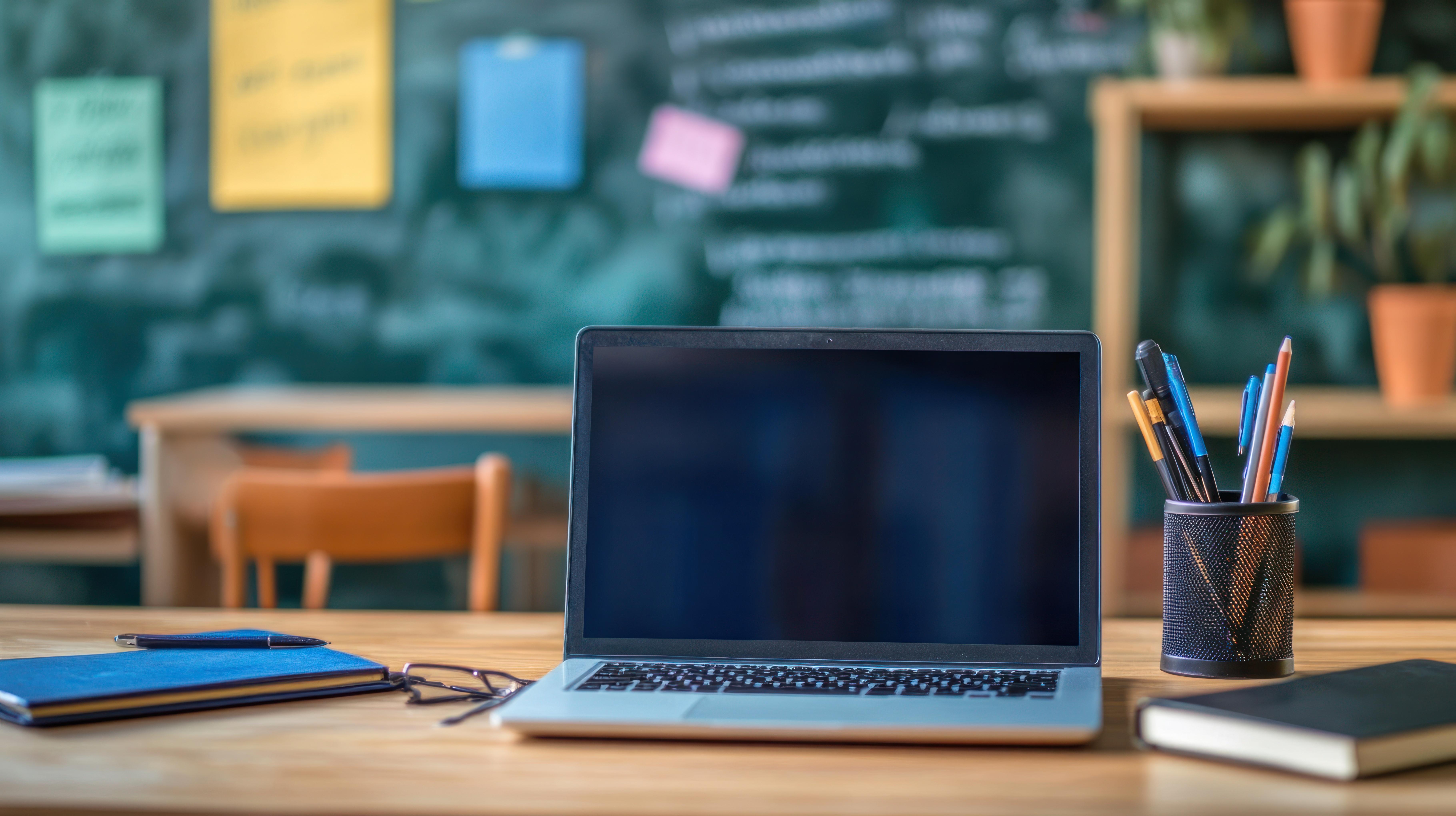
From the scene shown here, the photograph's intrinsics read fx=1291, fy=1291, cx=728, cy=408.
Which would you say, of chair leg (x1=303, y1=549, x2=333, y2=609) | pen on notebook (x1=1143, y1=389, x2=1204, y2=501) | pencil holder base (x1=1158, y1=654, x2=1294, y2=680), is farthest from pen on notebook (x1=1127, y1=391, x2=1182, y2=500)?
chair leg (x1=303, y1=549, x2=333, y2=609)

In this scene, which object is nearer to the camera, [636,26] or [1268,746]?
[1268,746]

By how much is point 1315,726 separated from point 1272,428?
30 cm

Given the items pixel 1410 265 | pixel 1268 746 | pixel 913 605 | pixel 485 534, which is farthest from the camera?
pixel 1410 265

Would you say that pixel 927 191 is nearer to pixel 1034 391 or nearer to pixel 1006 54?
pixel 1006 54

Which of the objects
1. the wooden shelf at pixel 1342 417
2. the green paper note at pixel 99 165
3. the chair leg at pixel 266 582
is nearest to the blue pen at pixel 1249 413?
the chair leg at pixel 266 582

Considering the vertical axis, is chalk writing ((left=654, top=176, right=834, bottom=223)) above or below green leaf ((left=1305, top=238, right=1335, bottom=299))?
above

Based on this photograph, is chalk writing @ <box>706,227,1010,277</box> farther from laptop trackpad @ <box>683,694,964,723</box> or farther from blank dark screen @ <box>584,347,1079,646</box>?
laptop trackpad @ <box>683,694,964,723</box>

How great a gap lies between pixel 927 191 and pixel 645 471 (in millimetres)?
1888

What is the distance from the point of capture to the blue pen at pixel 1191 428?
85cm

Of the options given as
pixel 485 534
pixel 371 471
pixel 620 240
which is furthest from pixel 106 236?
pixel 485 534

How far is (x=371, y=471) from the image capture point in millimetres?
2820

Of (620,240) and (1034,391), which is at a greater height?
(620,240)

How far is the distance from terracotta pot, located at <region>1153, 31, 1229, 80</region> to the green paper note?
6.84ft

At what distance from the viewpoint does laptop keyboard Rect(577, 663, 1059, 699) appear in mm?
736
